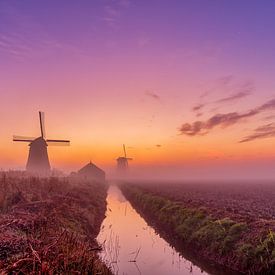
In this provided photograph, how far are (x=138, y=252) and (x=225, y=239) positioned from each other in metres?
5.03

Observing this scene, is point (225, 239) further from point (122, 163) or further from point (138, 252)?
point (122, 163)

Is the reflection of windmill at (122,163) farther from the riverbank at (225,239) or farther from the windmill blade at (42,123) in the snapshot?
the riverbank at (225,239)

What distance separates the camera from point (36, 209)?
20.8m

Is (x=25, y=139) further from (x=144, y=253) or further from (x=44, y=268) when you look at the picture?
(x=44, y=268)

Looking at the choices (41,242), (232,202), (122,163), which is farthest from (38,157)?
(122,163)

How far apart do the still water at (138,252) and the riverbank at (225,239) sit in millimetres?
1239

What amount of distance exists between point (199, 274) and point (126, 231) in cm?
1119

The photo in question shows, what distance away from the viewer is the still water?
725 inches

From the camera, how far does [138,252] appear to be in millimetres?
21672

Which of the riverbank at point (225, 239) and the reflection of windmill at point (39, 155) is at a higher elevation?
the reflection of windmill at point (39, 155)

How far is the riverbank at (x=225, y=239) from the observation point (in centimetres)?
1691

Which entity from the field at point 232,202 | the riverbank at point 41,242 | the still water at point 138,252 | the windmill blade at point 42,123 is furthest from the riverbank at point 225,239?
the windmill blade at point 42,123

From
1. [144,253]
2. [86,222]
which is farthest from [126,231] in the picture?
[144,253]

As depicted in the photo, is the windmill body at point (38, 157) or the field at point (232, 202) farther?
the windmill body at point (38, 157)
